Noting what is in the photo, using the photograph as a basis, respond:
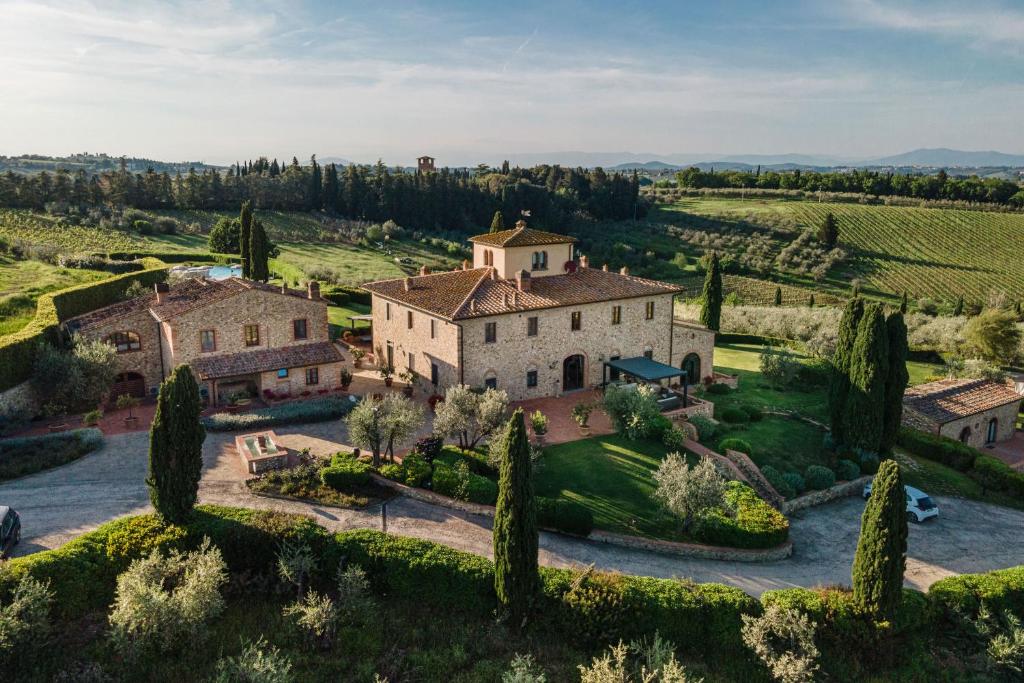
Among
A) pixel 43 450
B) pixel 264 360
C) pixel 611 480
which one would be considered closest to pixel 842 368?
pixel 611 480

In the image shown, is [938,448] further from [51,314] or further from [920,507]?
[51,314]

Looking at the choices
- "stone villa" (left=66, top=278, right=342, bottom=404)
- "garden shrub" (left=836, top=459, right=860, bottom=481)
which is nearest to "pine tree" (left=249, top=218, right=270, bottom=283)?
"stone villa" (left=66, top=278, right=342, bottom=404)

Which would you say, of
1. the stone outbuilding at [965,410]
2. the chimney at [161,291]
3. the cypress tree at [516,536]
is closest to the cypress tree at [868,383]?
the stone outbuilding at [965,410]

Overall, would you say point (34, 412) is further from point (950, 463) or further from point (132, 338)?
point (950, 463)

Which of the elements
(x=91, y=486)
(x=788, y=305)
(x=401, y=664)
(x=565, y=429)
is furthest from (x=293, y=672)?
(x=788, y=305)

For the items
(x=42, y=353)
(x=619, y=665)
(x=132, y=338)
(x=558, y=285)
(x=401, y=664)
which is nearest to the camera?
(x=619, y=665)

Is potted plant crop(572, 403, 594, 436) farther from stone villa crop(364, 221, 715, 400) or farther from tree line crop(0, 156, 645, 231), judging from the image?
tree line crop(0, 156, 645, 231)

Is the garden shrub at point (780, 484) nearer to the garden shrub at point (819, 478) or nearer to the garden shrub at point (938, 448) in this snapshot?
the garden shrub at point (819, 478)
